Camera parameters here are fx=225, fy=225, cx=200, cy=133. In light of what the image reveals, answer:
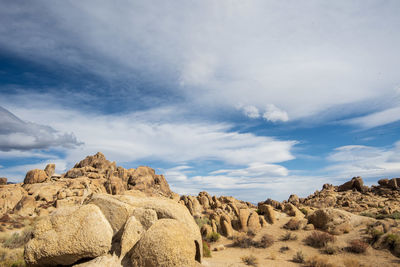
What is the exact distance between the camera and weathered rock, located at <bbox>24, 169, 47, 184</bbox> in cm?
5318

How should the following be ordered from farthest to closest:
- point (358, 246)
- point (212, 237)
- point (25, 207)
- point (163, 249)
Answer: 1. point (25, 207)
2. point (212, 237)
3. point (358, 246)
4. point (163, 249)

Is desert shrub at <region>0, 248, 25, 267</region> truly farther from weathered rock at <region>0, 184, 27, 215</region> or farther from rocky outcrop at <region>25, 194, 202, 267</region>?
weathered rock at <region>0, 184, 27, 215</region>

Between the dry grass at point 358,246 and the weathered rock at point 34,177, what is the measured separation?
204 ft

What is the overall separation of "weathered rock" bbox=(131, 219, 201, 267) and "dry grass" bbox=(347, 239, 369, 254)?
14.8 m

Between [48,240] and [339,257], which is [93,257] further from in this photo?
[339,257]

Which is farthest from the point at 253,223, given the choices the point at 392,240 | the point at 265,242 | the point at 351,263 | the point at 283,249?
the point at 392,240

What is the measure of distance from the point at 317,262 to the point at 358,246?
14.1ft

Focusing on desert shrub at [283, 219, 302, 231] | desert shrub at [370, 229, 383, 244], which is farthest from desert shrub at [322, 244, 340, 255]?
desert shrub at [283, 219, 302, 231]

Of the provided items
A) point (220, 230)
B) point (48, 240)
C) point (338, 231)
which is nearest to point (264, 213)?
point (220, 230)

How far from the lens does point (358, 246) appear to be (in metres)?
17.1

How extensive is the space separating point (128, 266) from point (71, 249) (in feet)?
7.55

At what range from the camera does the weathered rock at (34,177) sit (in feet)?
174

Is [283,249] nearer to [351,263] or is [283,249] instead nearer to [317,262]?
[317,262]

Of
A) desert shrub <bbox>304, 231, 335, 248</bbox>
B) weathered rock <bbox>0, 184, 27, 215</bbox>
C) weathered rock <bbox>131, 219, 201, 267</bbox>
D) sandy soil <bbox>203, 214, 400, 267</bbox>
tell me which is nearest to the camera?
weathered rock <bbox>131, 219, 201, 267</bbox>
